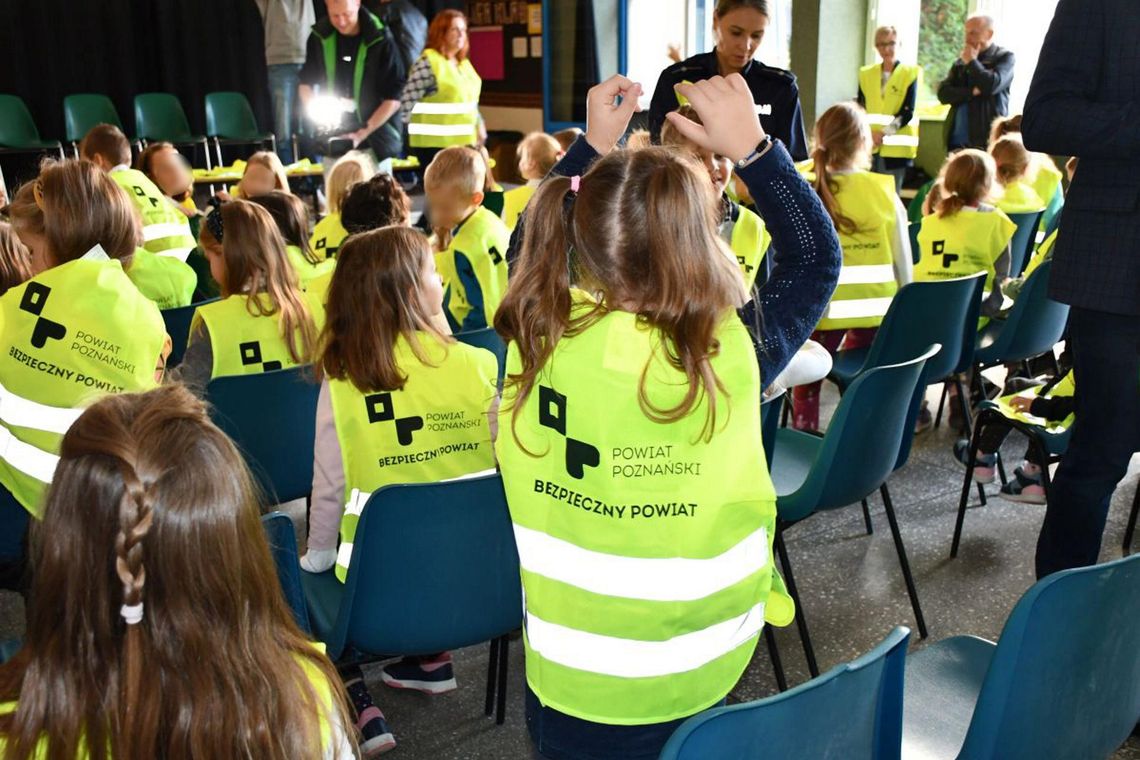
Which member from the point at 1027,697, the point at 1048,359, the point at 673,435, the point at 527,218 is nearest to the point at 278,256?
the point at 527,218

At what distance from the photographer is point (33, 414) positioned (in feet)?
8.07

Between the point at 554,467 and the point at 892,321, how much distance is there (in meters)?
2.30

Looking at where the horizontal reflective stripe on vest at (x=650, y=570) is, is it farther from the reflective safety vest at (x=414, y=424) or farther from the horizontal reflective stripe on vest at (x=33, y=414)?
the horizontal reflective stripe on vest at (x=33, y=414)

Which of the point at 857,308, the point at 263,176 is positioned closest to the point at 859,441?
the point at 857,308

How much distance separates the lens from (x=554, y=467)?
4.98 feet

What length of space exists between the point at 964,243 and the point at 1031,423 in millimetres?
1520

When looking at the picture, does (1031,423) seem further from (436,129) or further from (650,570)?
(436,129)

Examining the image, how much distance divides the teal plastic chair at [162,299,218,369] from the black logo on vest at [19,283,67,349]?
3.49 feet

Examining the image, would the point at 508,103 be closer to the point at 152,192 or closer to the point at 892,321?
the point at 152,192

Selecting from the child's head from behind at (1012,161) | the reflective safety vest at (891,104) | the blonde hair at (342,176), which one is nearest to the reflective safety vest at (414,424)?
the blonde hair at (342,176)

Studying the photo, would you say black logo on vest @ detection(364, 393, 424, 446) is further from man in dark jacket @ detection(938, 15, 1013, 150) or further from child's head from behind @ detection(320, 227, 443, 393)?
man in dark jacket @ detection(938, 15, 1013, 150)

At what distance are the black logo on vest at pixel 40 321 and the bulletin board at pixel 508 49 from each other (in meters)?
9.64

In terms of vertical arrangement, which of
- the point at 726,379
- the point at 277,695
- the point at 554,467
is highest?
Answer: the point at 726,379

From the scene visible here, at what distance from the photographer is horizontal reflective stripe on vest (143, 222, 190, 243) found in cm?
454
